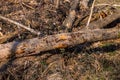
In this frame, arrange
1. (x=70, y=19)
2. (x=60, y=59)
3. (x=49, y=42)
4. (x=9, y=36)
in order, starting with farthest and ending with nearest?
1. (x=70, y=19)
2. (x=9, y=36)
3. (x=60, y=59)
4. (x=49, y=42)

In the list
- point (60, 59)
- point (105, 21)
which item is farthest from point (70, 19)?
point (60, 59)

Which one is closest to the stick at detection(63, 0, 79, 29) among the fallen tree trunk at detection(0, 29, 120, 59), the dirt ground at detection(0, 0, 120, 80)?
the dirt ground at detection(0, 0, 120, 80)

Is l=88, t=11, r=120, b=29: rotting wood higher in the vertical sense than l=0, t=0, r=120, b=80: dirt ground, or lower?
higher

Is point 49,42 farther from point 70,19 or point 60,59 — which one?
point 70,19

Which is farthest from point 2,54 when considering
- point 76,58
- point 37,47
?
point 76,58

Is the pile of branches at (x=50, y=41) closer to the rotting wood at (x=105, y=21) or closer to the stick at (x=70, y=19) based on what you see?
the rotting wood at (x=105, y=21)

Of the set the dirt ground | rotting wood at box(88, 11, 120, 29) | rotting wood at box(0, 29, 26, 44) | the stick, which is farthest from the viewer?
the stick

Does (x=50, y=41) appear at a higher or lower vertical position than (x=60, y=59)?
higher

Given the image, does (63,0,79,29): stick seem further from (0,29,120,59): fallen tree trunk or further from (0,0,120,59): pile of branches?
(0,29,120,59): fallen tree trunk

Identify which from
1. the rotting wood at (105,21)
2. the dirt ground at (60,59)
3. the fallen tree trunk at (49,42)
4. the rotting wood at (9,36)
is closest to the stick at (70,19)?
the dirt ground at (60,59)

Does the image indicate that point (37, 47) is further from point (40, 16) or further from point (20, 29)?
point (40, 16)
